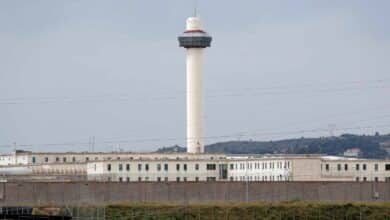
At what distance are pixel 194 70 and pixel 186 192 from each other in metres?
53.1

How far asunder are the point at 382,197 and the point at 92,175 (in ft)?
91.8

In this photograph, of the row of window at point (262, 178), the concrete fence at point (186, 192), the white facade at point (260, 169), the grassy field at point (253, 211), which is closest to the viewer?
the grassy field at point (253, 211)

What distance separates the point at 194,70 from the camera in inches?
5315

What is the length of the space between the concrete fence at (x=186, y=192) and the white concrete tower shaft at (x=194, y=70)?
156 ft

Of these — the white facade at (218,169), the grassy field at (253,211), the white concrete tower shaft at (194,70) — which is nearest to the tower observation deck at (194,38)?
the white concrete tower shaft at (194,70)

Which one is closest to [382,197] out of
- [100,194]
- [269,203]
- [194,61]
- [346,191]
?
[346,191]

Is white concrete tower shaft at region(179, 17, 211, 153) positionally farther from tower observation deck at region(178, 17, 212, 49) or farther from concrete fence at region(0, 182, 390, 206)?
concrete fence at region(0, 182, 390, 206)

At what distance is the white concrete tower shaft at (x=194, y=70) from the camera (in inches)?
5212

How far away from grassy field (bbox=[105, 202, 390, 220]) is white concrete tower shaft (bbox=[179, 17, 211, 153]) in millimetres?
57097

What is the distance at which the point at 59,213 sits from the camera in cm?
7269

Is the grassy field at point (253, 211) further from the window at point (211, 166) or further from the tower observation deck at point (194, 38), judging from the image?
the tower observation deck at point (194, 38)

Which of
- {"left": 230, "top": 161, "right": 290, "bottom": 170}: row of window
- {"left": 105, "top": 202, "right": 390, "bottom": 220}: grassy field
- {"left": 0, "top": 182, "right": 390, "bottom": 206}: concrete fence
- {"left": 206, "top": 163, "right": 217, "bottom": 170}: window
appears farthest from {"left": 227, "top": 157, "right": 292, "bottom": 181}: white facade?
{"left": 105, "top": 202, "right": 390, "bottom": 220}: grassy field

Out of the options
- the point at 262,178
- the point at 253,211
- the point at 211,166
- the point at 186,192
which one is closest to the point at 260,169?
the point at 262,178

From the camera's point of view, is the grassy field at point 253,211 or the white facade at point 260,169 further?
the white facade at point 260,169
